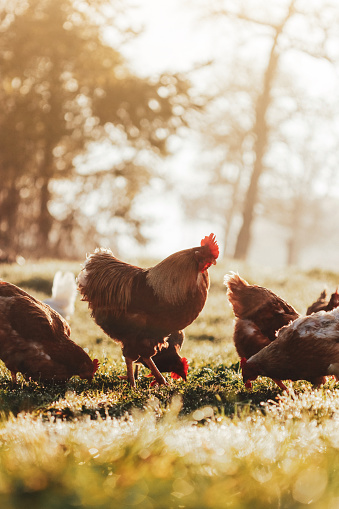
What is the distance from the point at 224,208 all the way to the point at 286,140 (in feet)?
48.8

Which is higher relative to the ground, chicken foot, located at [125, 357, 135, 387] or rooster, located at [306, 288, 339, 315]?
rooster, located at [306, 288, 339, 315]

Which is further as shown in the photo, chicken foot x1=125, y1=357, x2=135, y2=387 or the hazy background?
the hazy background

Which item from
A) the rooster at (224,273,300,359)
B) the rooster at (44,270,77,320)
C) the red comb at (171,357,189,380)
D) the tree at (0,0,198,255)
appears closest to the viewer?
the red comb at (171,357,189,380)

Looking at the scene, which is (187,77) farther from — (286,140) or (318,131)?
(318,131)

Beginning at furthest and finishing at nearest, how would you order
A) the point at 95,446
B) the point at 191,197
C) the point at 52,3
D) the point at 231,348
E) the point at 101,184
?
the point at 191,197 < the point at 101,184 < the point at 52,3 < the point at 231,348 < the point at 95,446

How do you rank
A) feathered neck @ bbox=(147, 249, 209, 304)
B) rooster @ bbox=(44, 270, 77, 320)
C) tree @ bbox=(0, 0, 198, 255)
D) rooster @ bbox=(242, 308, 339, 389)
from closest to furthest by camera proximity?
rooster @ bbox=(242, 308, 339, 389) < feathered neck @ bbox=(147, 249, 209, 304) < rooster @ bbox=(44, 270, 77, 320) < tree @ bbox=(0, 0, 198, 255)

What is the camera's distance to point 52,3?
17422mm

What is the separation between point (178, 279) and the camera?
586cm

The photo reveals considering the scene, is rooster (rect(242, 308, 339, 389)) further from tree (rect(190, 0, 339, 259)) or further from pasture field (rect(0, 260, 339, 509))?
tree (rect(190, 0, 339, 259))

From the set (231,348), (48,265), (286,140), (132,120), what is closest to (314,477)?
(231,348)

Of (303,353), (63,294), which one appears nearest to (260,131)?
(63,294)

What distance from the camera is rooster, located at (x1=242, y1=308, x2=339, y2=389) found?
5.38m

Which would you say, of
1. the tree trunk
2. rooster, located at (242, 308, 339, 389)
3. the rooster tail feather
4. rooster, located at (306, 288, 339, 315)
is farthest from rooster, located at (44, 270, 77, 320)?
the tree trunk

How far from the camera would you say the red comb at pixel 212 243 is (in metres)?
5.88
